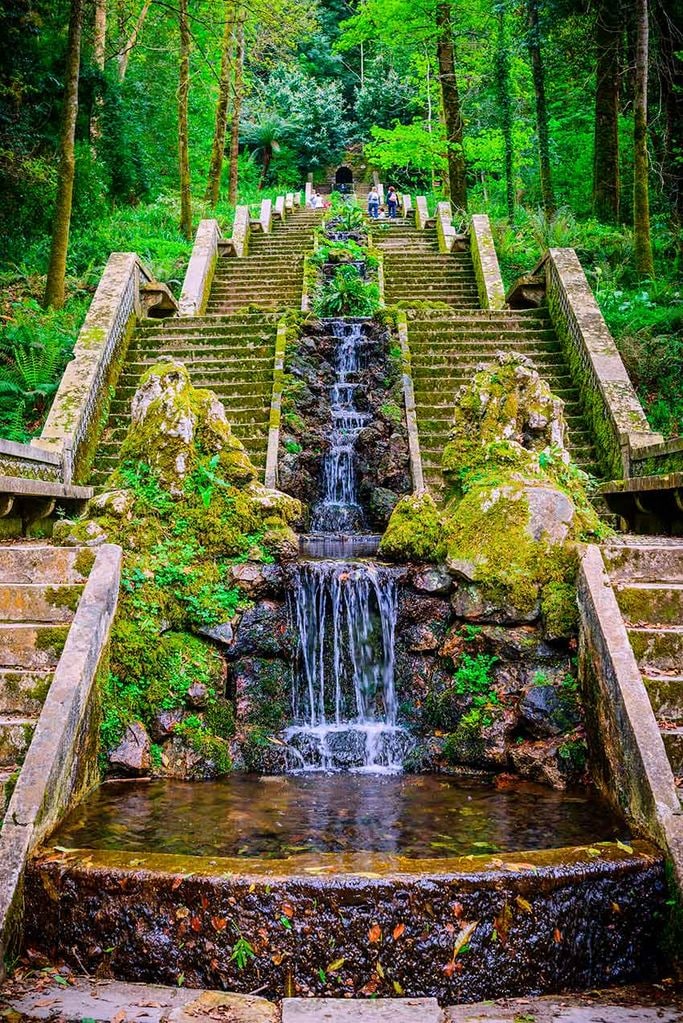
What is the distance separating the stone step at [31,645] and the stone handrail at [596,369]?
20.4 feet

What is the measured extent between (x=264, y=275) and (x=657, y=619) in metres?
13.0

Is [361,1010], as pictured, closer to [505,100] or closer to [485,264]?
[485,264]

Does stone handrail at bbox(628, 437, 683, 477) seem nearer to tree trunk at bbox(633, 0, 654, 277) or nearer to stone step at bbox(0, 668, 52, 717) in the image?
tree trunk at bbox(633, 0, 654, 277)

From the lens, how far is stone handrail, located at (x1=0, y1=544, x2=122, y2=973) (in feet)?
13.1

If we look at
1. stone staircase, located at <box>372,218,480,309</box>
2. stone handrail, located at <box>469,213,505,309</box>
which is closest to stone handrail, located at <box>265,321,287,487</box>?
stone staircase, located at <box>372,218,480,309</box>

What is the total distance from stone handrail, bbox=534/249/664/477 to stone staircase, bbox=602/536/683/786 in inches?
114

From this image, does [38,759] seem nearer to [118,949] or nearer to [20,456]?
[118,949]

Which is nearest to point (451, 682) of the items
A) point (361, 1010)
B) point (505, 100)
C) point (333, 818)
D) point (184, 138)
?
point (333, 818)

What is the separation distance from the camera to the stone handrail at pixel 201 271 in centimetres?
1504

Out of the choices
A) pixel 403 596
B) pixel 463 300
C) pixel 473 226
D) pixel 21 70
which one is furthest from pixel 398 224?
pixel 403 596

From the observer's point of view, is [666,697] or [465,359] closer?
[666,697]

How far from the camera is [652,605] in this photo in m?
5.92

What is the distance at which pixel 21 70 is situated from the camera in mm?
16703

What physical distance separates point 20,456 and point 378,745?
465 centimetres
